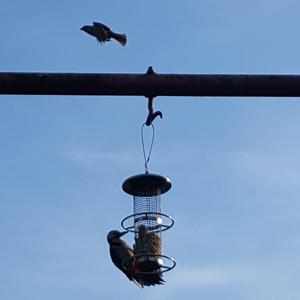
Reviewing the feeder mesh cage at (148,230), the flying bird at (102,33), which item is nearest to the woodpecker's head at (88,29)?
the flying bird at (102,33)

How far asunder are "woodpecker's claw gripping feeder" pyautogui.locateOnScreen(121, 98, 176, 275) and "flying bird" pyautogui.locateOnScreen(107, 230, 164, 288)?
0.03m

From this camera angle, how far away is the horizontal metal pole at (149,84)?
5.58m

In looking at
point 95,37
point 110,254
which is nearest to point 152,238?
point 110,254

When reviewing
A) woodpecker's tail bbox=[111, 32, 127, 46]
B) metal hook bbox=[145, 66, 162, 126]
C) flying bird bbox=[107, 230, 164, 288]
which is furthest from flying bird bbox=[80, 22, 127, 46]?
flying bird bbox=[107, 230, 164, 288]

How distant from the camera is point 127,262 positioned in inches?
293

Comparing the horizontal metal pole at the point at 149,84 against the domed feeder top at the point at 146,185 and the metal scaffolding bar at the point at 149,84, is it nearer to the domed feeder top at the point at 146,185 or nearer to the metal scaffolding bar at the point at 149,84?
the metal scaffolding bar at the point at 149,84

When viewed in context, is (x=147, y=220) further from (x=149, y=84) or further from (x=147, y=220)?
(x=149, y=84)

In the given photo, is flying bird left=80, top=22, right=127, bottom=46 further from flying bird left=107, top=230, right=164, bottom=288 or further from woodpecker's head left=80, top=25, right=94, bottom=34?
flying bird left=107, top=230, right=164, bottom=288

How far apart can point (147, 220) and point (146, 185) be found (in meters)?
0.55

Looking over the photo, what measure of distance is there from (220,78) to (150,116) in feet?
1.95

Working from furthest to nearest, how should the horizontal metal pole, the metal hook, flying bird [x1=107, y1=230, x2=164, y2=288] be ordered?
flying bird [x1=107, y1=230, x2=164, y2=288]
the metal hook
the horizontal metal pole

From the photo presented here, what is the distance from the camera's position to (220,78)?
564cm

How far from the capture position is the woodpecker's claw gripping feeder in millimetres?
7238

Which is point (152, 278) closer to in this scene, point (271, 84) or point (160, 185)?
point (160, 185)
